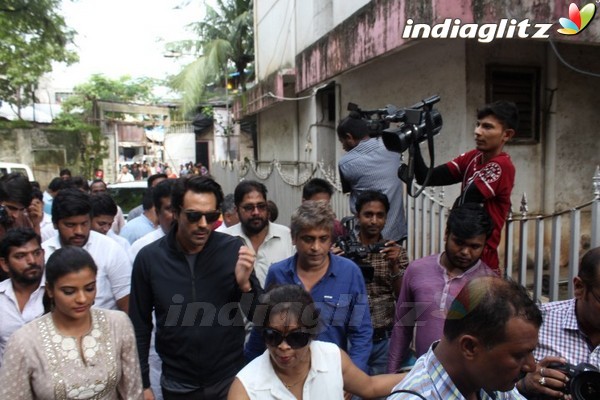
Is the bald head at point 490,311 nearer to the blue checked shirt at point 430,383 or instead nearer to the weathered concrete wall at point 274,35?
the blue checked shirt at point 430,383

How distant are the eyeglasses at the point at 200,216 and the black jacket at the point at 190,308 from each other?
0.13 meters

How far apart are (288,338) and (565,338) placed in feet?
3.89

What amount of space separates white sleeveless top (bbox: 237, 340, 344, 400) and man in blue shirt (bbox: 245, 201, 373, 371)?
426mm

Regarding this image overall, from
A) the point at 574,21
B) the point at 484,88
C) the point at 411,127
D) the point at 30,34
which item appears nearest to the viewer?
the point at 411,127

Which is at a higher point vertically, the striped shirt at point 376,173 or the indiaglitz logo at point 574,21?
the indiaglitz logo at point 574,21

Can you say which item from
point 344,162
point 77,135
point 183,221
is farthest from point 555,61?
point 77,135

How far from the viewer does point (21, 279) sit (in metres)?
2.79

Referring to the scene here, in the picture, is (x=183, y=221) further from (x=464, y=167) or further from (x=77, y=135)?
(x=77, y=135)

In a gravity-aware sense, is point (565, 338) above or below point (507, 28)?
below

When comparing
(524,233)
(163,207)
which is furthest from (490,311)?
(163,207)

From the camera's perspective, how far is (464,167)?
10.9 ft

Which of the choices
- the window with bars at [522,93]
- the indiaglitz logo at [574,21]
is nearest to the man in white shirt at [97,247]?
the indiaglitz logo at [574,21]

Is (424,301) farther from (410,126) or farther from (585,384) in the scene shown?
(410,126)

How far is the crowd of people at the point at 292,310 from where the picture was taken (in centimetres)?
144
